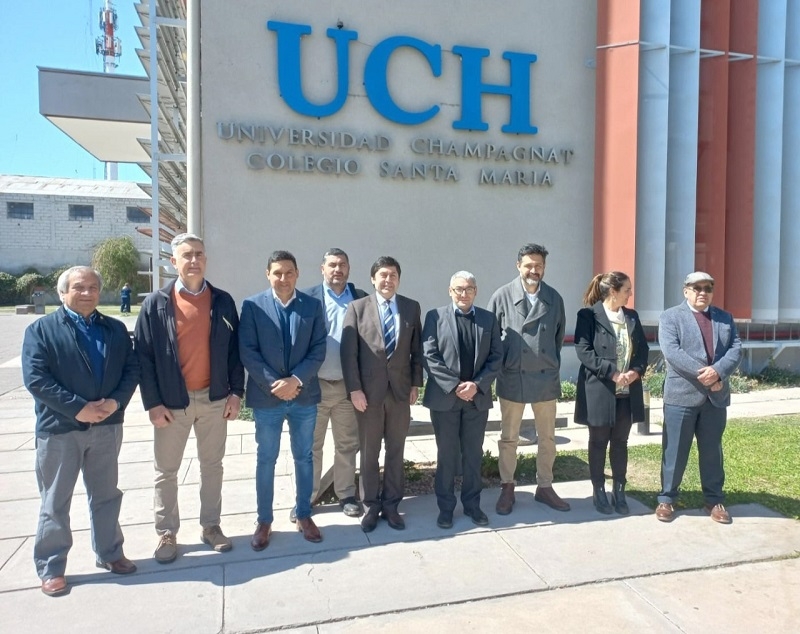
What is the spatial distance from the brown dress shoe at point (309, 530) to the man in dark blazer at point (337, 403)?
1.05ft

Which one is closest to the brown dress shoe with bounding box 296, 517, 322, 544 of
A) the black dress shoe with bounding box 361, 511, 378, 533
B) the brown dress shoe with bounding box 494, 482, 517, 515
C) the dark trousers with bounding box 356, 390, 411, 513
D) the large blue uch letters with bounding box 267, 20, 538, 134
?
the black dress shoe with bounding box 361, 511, 378, 533

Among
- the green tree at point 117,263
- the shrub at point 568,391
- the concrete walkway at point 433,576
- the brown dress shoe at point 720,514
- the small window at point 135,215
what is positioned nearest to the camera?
the concrete walkway at point 433,576

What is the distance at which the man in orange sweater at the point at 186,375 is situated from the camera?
3668 millimetres

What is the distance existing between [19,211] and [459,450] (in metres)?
42.7

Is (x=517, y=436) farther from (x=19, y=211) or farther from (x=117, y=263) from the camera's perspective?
(x=19, y=211)

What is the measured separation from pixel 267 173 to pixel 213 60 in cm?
168

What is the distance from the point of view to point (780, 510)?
4.52m

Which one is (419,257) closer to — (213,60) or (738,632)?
(213,60)

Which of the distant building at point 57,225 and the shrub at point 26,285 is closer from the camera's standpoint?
the shrub at point 26,285

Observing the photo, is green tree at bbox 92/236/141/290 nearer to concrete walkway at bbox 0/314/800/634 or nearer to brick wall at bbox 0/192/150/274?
brick wall at bbox 0/192/150/274

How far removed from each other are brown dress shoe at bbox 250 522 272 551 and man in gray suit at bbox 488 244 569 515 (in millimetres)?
1759

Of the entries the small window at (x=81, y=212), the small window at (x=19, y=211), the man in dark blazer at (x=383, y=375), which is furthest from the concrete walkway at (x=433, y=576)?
the small window at (x=19, y=211)

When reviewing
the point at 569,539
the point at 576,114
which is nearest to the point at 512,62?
the point at 576,114

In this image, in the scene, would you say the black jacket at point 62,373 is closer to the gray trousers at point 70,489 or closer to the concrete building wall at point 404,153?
the gray trousers at point 70,489
